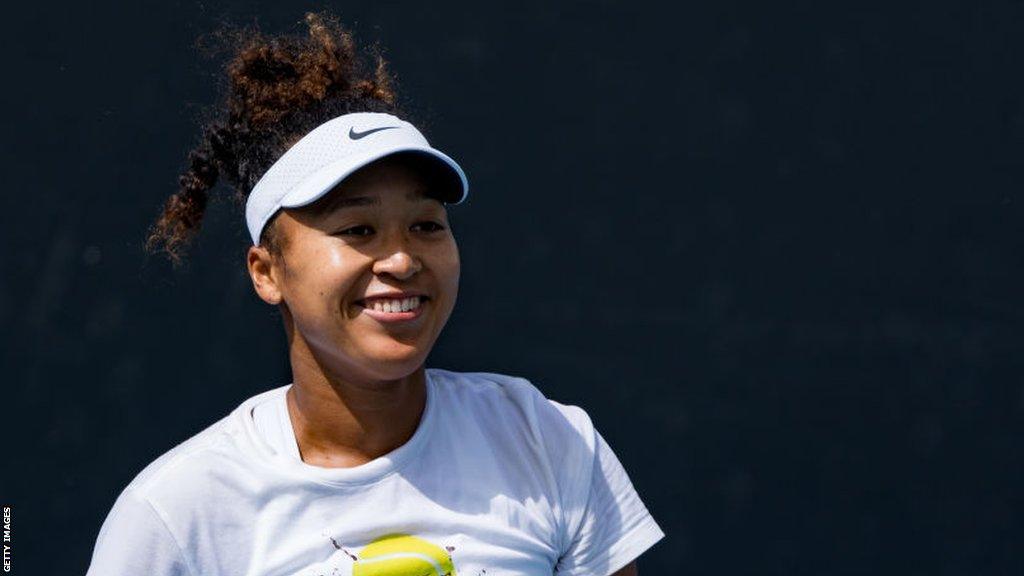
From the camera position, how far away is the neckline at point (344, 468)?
5.95ft

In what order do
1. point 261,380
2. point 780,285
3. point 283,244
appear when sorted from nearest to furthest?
point 283,244 → point 261,380 → point 780,285

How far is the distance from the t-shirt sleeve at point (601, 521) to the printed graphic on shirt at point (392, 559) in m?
0.18

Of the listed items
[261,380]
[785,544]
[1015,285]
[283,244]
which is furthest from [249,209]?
[1015,285]

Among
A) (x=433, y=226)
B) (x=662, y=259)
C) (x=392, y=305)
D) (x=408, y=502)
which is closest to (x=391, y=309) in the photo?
(x=392, y=305)

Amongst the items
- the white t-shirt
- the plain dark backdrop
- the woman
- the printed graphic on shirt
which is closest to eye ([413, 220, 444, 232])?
the woman

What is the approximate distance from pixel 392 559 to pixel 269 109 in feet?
1.84

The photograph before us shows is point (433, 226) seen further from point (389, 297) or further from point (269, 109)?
point (269, 109)

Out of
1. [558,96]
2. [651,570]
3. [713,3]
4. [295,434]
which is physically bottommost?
[651,570]

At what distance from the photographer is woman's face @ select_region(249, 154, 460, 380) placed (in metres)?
1.76

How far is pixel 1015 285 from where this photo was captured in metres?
2.72

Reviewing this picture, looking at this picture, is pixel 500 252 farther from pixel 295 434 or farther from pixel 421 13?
pixel 295 434

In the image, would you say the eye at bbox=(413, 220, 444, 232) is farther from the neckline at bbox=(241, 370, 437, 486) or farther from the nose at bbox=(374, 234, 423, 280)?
the neckline at bbox=(241, 370, 437, 486)

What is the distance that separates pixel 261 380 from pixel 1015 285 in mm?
1320

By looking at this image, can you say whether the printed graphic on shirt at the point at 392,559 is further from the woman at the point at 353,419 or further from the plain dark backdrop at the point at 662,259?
the plain dark backdrop at the point at 662,259
